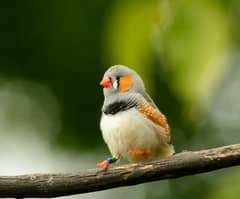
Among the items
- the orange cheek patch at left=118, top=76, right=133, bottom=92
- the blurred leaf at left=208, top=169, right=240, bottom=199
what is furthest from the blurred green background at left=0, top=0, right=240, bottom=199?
the blurred leaf at left=208, top=169, right=240, bottom=199

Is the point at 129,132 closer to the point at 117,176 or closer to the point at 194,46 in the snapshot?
the point at 117,176

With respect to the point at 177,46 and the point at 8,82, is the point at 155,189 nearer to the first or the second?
the point at 8,82

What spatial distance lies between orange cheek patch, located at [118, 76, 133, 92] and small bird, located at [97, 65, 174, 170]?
0.04 meters

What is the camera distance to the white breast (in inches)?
109

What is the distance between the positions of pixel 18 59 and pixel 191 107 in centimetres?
716

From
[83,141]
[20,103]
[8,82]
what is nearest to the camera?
[83,141]

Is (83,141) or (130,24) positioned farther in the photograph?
(83,141)

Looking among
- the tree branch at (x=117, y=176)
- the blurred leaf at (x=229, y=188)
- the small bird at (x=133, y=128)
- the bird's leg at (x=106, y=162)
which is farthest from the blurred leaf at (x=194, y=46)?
the small bird at (x=133, y=128)

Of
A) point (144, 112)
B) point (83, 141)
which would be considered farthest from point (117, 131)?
point (83, 141)

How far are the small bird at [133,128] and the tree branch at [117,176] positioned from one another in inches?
12.3

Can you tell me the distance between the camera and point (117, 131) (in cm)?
276

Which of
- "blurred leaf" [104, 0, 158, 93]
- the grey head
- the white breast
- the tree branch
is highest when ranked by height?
"blurred leaf" [104, 0, 158, 93]

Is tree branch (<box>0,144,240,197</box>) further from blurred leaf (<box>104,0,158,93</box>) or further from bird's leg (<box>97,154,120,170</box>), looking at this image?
blurred leaf (<box>104,0,158,93</box>)

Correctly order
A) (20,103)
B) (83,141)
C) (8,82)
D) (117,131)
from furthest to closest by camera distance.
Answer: (20,103) → (8,82) → (83,141) → (117,131)
